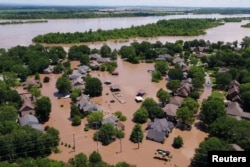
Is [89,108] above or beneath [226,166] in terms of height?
beneath

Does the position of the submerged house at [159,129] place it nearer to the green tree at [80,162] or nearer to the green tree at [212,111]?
the green tree at [212,111]

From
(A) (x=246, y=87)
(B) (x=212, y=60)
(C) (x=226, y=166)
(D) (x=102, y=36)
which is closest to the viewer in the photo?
(C) (x=226, y=166)

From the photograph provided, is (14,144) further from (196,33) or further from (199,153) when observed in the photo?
(196,33)

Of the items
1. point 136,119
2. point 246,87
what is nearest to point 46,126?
point 136,119

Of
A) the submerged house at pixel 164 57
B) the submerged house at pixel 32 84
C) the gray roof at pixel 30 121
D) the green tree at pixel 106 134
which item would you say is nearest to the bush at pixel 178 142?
the green tree at pixel 106 134

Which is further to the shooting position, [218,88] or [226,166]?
[218,88]

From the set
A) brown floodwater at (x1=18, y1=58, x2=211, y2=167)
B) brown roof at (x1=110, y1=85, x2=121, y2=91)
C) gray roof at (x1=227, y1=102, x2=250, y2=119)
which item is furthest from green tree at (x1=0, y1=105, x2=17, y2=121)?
gray roof at (x1=227, y1=102, x2=250, y2=119)

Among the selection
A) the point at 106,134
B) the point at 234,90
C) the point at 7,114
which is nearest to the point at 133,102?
the point at 106,134
